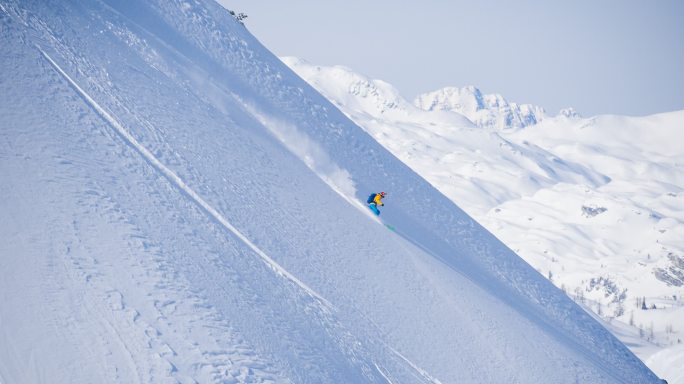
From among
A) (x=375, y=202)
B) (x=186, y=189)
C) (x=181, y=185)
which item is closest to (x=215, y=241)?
(x=186, y=189)

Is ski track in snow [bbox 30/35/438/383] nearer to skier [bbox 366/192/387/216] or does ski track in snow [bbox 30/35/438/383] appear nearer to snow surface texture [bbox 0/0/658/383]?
snow surface texture [bbox 0/0/658/383]

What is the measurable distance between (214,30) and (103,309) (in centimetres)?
2129

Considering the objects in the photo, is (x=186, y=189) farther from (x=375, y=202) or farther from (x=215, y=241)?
(x=375, y=202)

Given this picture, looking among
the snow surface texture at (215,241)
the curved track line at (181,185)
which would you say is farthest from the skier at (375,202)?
the curved track line at (181,185)

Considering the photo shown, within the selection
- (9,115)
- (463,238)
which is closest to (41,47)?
(9,115)

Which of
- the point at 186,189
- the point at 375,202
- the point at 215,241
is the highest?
the point at 375,202

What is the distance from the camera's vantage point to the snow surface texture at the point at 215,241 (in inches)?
414

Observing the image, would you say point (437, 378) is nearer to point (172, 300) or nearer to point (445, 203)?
point (172, 300)

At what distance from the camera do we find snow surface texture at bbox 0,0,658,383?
10.5 meters

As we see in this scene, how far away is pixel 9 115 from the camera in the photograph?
557 inches

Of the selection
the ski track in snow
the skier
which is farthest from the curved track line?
the skier

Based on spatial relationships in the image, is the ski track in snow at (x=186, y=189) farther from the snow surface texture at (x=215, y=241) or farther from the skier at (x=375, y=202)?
the skier at (x=375, y=202)

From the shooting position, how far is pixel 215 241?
1445cm

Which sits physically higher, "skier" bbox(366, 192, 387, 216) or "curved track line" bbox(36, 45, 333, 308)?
"skier" bbox(366, 192, 387, 216)
